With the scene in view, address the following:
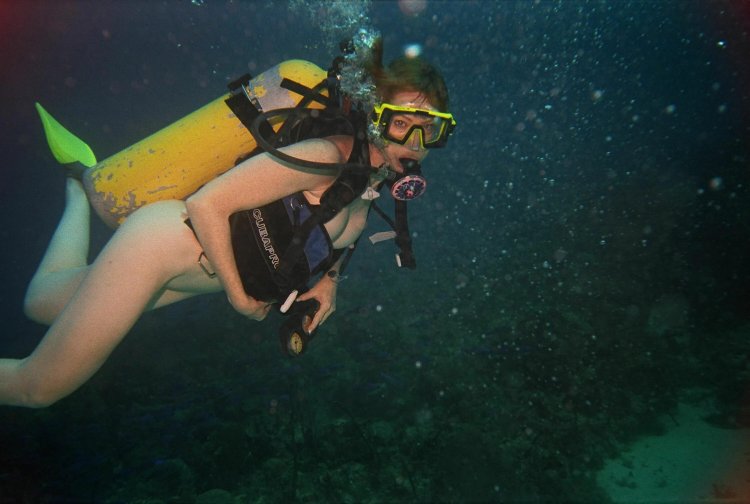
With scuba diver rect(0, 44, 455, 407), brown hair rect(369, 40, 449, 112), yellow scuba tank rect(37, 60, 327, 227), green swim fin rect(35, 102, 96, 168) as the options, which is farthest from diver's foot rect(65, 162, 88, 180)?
brown hair rect(369, 40, 449, 112)

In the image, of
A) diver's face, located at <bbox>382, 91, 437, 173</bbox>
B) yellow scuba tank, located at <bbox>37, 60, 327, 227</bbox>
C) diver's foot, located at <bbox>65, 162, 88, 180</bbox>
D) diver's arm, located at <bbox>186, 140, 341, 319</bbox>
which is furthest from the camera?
diver's foot, located at <bbox>65, 162, 88, 180</bbox>

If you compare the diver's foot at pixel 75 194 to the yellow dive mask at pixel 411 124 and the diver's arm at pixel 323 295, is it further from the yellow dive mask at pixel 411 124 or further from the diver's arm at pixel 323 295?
the yellow dive mask at pixel 411 124

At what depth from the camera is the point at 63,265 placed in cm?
327

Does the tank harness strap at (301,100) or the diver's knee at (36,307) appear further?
the diver's knee at (36,307)

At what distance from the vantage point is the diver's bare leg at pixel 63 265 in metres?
2.95

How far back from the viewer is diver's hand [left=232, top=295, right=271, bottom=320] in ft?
7.86

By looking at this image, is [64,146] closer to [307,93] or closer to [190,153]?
[190,153]

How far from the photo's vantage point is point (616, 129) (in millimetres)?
20719

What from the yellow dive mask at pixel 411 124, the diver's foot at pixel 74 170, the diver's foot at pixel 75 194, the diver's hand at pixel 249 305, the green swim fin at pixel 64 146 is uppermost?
the green swim fin at pixel 64 146

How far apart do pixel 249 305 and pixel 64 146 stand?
3.63 m

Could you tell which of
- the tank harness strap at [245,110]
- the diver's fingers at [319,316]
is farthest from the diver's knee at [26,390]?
the tank harness strap at [245,110]

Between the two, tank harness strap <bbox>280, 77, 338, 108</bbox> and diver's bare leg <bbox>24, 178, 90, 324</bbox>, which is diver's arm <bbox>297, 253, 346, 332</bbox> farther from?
diver's bare leg <bbox>24, 178, 90, 324</bbox>

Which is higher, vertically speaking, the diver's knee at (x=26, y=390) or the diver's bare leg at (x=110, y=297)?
the diver's bare leg at (x=110, y=297)

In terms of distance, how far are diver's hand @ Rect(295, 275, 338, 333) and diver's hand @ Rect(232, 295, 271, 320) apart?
0.43 meters
